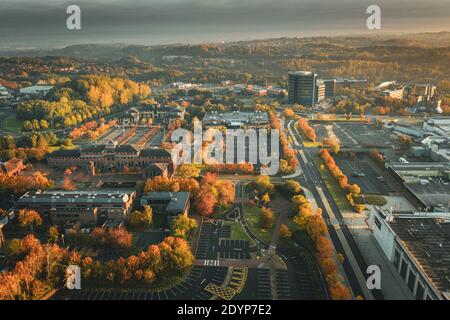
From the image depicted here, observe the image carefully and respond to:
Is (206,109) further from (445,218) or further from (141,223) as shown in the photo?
(445,218)

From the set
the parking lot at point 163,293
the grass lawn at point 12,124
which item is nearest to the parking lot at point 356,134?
the parking lot at point 163,293

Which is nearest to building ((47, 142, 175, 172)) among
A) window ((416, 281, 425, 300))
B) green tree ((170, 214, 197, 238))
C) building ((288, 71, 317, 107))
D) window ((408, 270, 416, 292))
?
green tree ((170, 214, 197, 238))

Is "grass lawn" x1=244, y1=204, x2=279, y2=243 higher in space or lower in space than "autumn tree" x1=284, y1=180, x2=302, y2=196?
lower

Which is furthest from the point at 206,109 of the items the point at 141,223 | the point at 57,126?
the point at 141,223

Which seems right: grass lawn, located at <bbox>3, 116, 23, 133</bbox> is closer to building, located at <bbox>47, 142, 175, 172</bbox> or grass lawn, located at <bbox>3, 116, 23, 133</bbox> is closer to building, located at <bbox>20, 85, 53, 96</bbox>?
building, located at <bbox>20, 85, 53, 96</bbox>

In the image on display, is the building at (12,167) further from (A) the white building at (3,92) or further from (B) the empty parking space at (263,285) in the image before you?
(A) the white building at (3,92)

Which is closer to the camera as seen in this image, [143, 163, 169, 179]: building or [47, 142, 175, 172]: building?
[143, 163, 169, 179]: building
